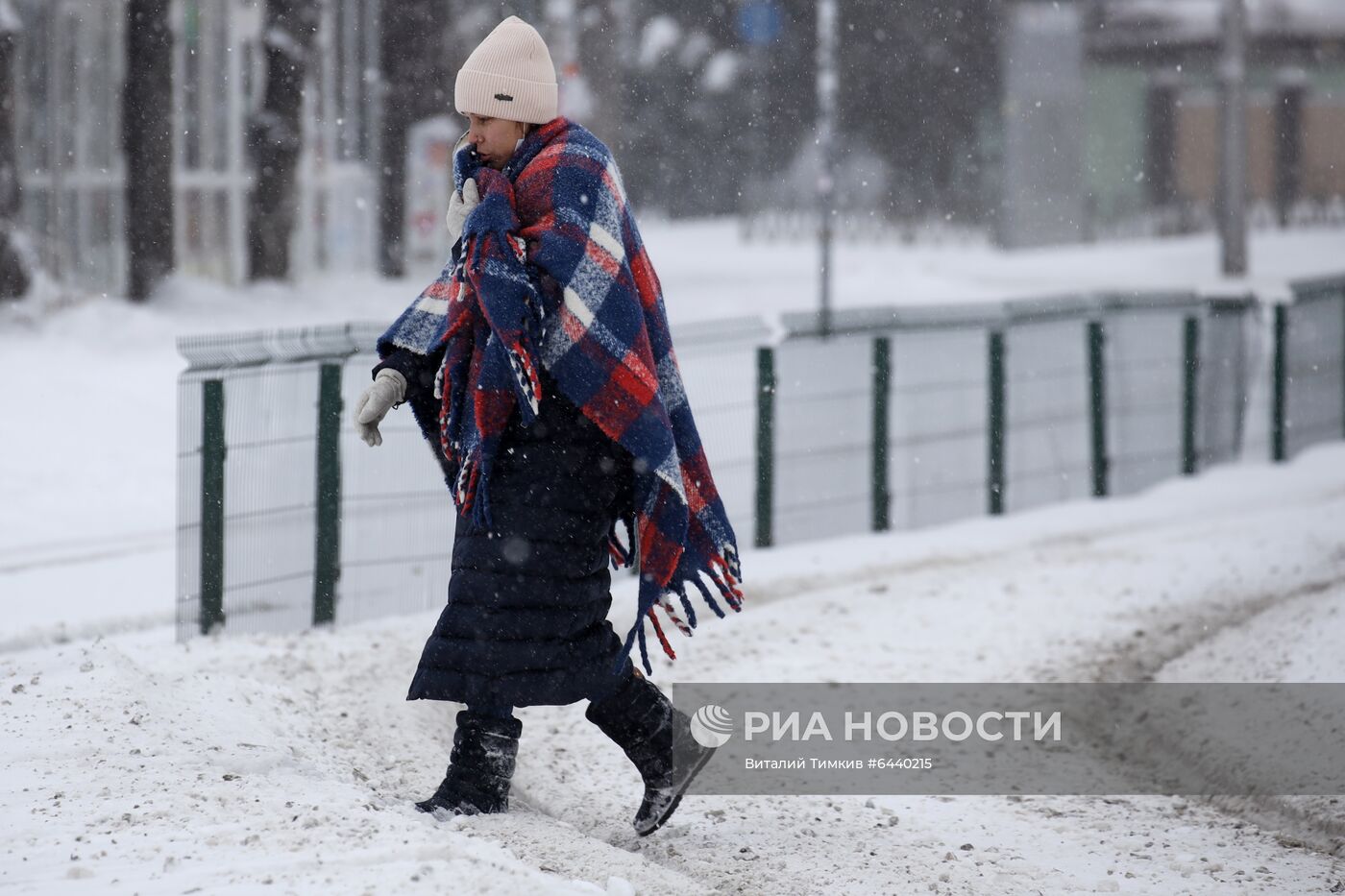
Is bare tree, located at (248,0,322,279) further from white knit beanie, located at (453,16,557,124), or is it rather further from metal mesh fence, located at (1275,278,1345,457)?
white knit beanie, located at (453,16,557,124)

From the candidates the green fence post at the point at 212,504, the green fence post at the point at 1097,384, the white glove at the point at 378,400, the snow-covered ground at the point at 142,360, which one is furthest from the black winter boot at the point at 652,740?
the green fence post at the point at 1097,384

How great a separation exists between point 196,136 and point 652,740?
16.7 meters

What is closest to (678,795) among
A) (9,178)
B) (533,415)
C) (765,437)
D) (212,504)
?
(533,415)

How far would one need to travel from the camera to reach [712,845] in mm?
4359

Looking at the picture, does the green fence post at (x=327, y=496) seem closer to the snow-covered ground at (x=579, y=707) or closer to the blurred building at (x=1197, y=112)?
the snow-covered ground at (x=579, y=707)

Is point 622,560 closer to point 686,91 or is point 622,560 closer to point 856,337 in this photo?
point 856,337

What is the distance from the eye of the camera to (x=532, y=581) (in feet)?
13.0

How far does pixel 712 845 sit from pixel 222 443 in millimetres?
2707

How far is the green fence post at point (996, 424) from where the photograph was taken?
→ 31.2ft

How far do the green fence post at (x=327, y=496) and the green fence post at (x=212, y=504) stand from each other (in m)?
0.43

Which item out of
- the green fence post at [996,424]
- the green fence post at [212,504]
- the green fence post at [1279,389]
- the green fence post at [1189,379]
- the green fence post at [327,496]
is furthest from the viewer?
the green fence post at [1279,389]

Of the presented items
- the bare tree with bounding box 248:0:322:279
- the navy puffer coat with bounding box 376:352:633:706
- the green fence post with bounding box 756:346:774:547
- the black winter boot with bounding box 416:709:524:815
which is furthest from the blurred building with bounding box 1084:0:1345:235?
the black winter boot with bounding box 416:709:524:815

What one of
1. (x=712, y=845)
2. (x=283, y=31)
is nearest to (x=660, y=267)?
(x=283, y=31)

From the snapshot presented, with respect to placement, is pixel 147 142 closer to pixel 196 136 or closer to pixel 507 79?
pixel 196 136
